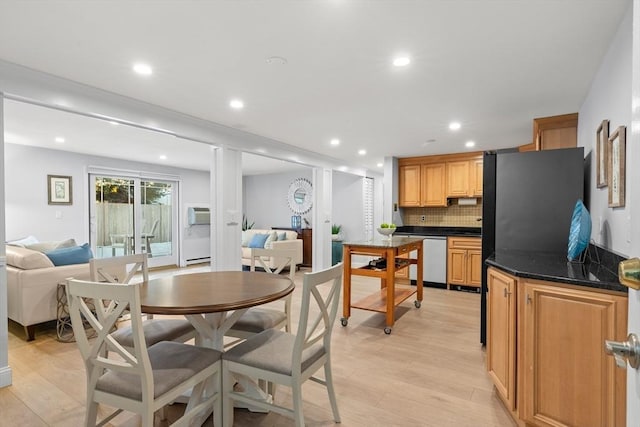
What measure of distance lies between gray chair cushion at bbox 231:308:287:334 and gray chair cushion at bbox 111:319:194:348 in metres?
0.33

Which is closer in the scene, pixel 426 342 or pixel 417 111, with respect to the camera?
pixel 426 342

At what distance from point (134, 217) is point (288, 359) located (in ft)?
20.2

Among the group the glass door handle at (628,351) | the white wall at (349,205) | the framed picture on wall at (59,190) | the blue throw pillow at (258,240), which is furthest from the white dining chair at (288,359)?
the white wall at (349,205)

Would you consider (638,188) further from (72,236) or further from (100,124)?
(72,236)

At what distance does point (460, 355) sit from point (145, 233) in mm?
6343

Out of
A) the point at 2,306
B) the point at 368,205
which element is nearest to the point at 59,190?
the point at 2,306

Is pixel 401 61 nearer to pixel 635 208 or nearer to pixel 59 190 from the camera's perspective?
pixel 635 208

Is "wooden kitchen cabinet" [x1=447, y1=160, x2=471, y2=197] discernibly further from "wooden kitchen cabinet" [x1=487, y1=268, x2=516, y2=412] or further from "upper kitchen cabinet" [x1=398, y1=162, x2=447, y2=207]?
"wooden kitchen cabinet" [x1=487, y1=268, x2=516, y2=412]

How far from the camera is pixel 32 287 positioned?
10.7 ft

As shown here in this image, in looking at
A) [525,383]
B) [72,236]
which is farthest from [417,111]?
[72,236]

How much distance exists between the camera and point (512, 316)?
1.93m

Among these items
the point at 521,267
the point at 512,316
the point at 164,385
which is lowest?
the point at 164,385

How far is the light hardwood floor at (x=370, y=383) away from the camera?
6.72 feet

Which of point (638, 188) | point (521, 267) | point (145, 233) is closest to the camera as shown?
point (638, 188)
